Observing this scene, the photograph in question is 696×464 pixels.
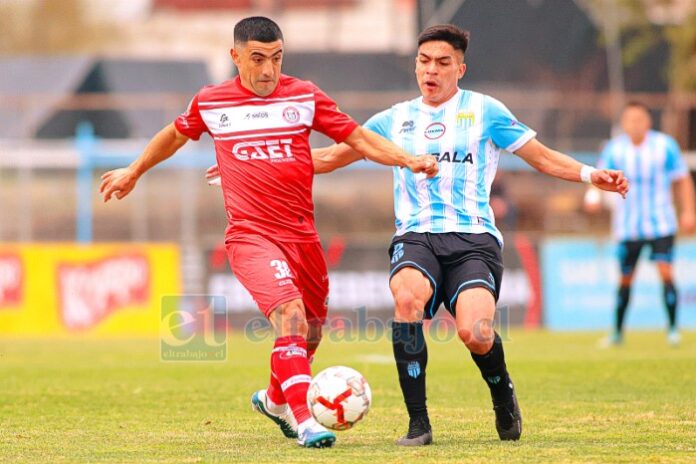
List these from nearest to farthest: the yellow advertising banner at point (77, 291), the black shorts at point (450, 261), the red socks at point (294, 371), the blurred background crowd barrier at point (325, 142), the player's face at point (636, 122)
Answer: the red socks at point (294, 371)
the black shorts at point (450, 261)
the player's face at point (636, 122)
the yellow advertising banner at point (77, 291)
the blurred background crowd barrier at point (325, 142)

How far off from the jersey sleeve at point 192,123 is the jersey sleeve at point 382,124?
0.96 m

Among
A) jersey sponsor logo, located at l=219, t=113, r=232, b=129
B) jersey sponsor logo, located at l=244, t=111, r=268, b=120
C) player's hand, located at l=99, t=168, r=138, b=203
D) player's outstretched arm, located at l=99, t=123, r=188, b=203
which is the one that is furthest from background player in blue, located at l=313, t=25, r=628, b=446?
player's hand, located at l=99, t=168, r=138, b=203

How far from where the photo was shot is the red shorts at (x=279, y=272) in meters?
6.89

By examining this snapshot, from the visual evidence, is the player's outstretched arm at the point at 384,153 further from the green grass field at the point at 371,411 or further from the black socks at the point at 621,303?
the black socks at the point at 621,303

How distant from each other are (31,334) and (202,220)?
6.29m

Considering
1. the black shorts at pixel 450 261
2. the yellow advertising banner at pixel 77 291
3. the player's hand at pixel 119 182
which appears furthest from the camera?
the yellow advertising banner at pixel 77 291

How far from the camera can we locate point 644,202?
47.7ft

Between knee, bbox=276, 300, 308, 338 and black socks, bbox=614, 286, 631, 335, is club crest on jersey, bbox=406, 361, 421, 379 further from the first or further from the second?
black socks, bbox=614, 286, 631, 335

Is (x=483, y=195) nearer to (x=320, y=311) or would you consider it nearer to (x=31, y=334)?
(x=320, y=311)

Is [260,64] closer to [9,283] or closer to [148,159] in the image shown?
[148,159]

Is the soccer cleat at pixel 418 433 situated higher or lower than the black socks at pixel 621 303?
lower

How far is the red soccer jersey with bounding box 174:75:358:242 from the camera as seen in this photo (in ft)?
23.3

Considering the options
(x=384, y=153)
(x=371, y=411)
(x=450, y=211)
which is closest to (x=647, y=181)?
(x=371, y=411)

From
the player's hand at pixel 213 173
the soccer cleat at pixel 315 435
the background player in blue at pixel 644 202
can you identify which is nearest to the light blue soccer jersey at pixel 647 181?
the background player in blue at pixel 644 202
